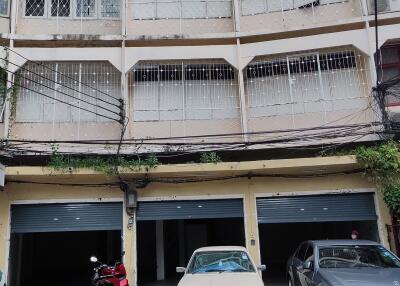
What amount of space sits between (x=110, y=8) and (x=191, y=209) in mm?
6605

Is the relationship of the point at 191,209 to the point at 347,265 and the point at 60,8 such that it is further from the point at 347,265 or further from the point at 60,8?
the point at 60,8

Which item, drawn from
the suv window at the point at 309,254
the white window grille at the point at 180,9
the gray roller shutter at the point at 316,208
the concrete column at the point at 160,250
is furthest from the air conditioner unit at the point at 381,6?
the concrete column at the point at 160,250

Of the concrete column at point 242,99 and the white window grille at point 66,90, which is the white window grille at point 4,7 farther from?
the concrete column at point 242,99

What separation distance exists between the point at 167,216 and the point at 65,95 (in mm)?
4560

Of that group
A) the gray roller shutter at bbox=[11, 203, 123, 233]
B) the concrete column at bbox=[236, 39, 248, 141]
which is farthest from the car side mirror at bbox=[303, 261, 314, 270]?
the gray roller shutter at bbox=[11, 203, 123, 233]

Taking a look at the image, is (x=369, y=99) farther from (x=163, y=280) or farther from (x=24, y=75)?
(x=24, y=75)

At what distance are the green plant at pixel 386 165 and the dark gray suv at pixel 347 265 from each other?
283 centimetres

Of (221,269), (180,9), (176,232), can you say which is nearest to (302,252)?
(221,269)

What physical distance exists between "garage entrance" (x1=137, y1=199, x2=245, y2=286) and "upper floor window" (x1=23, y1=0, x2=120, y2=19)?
19.5 ft

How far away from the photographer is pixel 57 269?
16.8 m

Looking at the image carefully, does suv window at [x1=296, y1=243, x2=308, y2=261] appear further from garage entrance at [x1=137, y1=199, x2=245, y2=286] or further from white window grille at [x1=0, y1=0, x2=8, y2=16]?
white window grille at [x1=0, y1=0, x2=8, y2=16]

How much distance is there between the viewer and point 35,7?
41.5 feet

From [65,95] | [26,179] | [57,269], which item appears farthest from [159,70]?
[57,269]

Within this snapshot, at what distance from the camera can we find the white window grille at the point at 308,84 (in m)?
11.6
